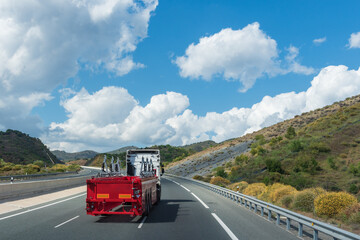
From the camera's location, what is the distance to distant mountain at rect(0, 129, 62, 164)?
9569cm

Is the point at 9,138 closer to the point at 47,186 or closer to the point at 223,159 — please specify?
the point at 223,159

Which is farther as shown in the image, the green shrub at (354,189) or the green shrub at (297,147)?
the green shrub at (297,147)

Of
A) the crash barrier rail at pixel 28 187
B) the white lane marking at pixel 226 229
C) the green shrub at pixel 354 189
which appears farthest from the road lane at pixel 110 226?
the green shrub at pixel 354 189

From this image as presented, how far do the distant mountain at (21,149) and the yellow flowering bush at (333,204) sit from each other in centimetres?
9361

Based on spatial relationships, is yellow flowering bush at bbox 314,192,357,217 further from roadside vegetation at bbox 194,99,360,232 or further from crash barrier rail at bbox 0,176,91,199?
crash barrier rail at bbox 0,176,91,199

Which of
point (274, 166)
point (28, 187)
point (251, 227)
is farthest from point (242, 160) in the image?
point (251, 227)

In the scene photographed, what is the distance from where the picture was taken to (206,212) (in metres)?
14.9

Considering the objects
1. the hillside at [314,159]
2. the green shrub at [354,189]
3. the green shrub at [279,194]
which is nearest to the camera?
the green shrub at [279,194]

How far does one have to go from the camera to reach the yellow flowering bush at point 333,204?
14258 mm

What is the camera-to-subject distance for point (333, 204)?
1438 centimetres

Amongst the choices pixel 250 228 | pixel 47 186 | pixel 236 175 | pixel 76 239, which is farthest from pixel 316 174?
pixel 76 239

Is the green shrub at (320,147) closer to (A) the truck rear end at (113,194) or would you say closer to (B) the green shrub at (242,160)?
(B) the green shrub at (242,160)

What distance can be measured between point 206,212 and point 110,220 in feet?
14.6

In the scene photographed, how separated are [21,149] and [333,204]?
4215 inches
